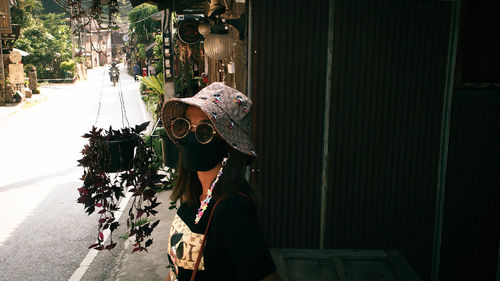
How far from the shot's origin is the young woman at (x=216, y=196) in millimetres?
1529

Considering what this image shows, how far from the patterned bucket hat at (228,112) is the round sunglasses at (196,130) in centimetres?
10

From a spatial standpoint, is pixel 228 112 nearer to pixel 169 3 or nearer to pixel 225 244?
pixel 225 244

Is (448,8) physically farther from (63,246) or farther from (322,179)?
(63,246)

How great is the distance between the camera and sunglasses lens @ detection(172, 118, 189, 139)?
1.91 m

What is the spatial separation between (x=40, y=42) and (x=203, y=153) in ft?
125

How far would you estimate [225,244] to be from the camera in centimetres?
158

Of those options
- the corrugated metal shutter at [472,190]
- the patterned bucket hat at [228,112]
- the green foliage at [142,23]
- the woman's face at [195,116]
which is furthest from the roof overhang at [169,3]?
the green foliage at [142,23]

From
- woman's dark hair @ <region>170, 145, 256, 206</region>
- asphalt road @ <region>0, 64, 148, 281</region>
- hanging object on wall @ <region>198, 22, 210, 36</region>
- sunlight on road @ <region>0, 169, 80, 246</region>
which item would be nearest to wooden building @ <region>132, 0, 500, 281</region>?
asphalt road @ <region>0, 64, 148, 281</region>

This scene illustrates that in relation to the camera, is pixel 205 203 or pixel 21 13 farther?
pixel 21 13

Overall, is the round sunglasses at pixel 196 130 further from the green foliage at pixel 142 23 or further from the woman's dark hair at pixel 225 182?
the green foliage at pixel 142 23

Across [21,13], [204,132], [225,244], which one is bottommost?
[225,244]

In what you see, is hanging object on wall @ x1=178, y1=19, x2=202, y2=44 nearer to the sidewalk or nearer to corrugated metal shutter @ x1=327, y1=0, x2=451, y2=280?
corrugated metal shutter @ x1=327, y1=0, x2=451, y2=280

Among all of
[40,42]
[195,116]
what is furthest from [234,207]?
[40,42]

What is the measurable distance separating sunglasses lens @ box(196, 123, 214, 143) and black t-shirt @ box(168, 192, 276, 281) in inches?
10.7
